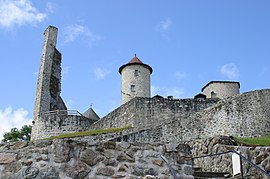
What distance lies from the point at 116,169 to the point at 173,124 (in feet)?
44.3

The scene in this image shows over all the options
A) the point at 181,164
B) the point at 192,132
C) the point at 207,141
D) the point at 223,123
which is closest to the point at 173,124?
the point at 192,132

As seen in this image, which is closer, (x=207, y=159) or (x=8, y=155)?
(x=8, y=155)

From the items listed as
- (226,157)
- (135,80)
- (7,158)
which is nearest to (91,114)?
(135,80)

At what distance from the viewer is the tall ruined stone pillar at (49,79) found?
29.0 metres

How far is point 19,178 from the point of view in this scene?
4816 millimetres

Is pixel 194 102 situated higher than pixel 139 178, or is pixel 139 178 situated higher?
pixel 194 102

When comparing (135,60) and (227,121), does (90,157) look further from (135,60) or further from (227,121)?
(135,60)

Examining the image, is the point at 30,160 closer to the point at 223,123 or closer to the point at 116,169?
the point at 116,169

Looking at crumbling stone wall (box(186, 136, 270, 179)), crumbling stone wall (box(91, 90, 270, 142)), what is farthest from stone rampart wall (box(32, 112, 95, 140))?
crumbling stone wall (box(186, 136, 270, 179))

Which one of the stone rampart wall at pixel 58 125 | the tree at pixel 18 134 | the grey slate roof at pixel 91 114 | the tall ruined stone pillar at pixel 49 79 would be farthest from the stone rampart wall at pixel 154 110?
the tree at pixel 18 134

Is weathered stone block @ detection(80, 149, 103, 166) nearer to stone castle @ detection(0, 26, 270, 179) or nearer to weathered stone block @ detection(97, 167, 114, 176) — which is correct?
stone castle @ detection(0, 26, 270, 179)

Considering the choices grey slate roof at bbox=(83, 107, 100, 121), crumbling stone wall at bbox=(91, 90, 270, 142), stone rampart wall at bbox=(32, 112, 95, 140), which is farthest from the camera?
grey slate roof at bbox=(83, 107, 100, 121)

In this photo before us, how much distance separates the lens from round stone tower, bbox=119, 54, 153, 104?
30.4 metres

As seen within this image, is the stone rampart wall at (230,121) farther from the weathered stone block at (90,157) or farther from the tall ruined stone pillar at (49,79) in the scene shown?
the weathered stone block at (90,157)
